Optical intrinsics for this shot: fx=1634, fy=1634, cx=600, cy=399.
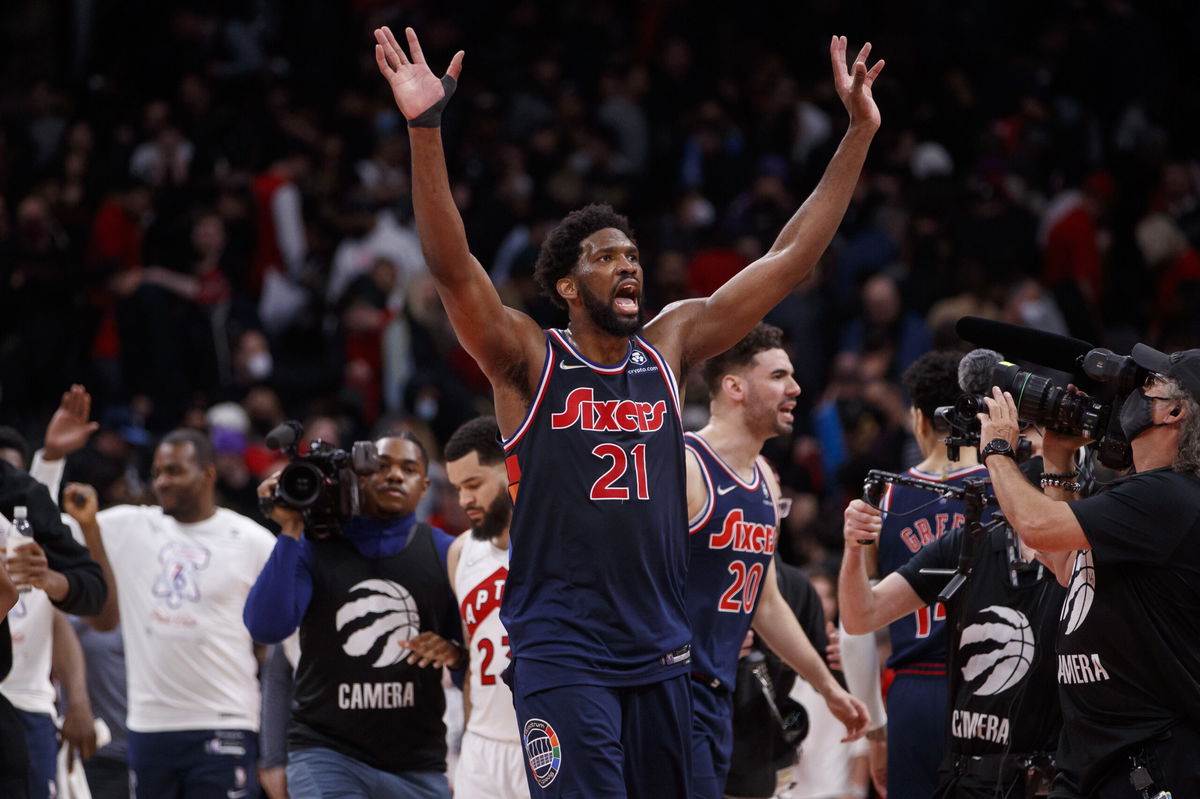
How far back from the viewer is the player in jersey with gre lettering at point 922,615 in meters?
7.14

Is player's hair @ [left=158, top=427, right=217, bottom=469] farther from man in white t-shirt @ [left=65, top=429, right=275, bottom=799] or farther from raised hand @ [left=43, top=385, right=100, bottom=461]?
raised hand @ [left=43, top=385, right=100, bottom=461]

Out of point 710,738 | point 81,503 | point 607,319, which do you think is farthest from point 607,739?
point 81,503

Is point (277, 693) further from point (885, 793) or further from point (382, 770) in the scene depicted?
point (885, 793)

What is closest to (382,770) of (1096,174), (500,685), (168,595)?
(500,685)

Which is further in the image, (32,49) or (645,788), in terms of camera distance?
(32,49)

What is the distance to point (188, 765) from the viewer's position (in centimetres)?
859

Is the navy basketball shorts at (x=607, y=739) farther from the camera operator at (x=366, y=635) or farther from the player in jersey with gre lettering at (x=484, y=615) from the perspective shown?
the camera operator at (x=366, y=635)

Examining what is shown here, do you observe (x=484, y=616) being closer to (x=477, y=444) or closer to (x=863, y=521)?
(x=477, y=444)

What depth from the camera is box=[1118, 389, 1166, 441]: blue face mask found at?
17.6ft

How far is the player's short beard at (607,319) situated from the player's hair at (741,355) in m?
1.98

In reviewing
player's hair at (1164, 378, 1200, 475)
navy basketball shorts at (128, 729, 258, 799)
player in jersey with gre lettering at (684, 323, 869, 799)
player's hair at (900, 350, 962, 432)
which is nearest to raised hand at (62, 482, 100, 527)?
navy basketball shorts at (128, 729, 258, 799)

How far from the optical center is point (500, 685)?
287 inches

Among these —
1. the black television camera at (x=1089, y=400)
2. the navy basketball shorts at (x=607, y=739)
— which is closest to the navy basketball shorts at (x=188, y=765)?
the navy basketball shorts at (x=607, y=739)

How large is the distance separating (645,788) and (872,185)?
10.8 m
